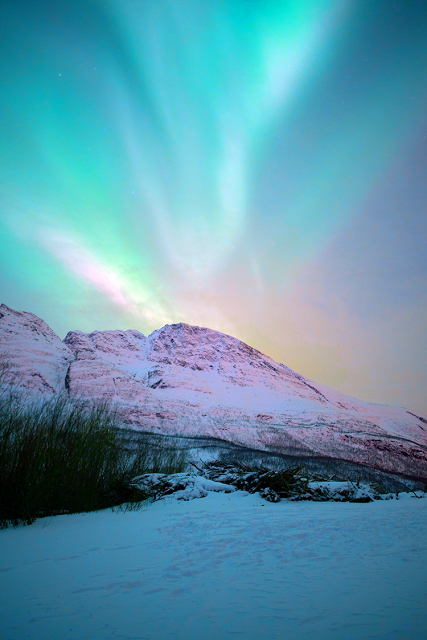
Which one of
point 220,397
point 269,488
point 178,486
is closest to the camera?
point 269,488

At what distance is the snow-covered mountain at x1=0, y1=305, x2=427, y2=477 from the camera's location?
4419 centimetres

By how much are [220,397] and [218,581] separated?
84647 mm

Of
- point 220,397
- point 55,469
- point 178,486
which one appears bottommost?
point 178,486

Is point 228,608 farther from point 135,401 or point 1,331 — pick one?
point 1,331

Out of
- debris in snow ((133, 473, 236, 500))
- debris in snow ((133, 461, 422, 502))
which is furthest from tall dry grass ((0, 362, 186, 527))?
debris in snow ((133, 461, 422, 502))

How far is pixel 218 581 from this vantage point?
2.28 m

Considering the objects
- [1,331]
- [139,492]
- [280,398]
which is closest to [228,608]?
[139,492]

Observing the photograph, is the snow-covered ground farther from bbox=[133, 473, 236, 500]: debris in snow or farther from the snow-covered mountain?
the snow-covered mountain

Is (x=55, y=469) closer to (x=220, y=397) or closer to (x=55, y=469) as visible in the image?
(x=55, y=469)

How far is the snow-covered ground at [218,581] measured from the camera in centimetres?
166

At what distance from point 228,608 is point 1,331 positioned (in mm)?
113376

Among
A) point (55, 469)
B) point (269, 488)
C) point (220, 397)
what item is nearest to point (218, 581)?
point (55, 469)

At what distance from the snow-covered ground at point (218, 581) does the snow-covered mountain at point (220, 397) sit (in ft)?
108

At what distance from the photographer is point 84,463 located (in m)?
6.70
